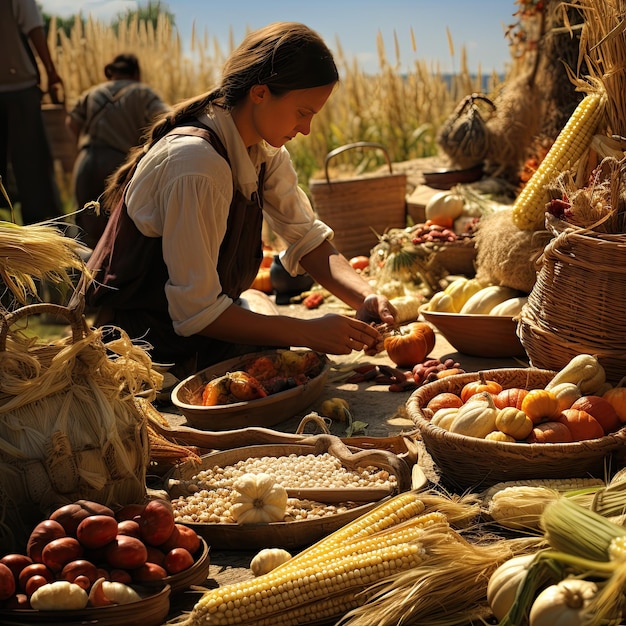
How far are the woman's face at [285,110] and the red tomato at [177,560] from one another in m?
1.92

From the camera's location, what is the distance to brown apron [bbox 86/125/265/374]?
4141mm

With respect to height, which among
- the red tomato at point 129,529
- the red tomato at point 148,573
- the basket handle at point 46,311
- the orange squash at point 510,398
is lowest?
the orange squash at point 510,398

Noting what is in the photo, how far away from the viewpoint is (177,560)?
238cm

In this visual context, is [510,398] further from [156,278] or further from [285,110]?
[156,278]

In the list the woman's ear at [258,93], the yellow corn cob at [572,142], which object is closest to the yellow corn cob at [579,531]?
the woman's ear at [258,93]

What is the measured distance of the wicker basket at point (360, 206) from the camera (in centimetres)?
710

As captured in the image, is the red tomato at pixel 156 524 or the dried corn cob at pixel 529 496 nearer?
the red tomato at pixel 156 524

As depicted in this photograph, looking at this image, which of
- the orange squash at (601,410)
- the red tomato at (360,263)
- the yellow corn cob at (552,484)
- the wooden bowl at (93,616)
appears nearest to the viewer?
the wooden bowl at (93,616)

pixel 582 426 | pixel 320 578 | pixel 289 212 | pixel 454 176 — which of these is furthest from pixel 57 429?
pixel 454 176

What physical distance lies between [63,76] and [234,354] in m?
9.73

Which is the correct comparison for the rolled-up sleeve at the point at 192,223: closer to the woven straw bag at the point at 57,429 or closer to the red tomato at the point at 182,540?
the woven straw bag at the point at 57,429

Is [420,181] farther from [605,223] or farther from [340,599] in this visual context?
[340,599]

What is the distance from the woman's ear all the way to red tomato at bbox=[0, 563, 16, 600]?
90.8 inches

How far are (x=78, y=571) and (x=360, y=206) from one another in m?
5.34
